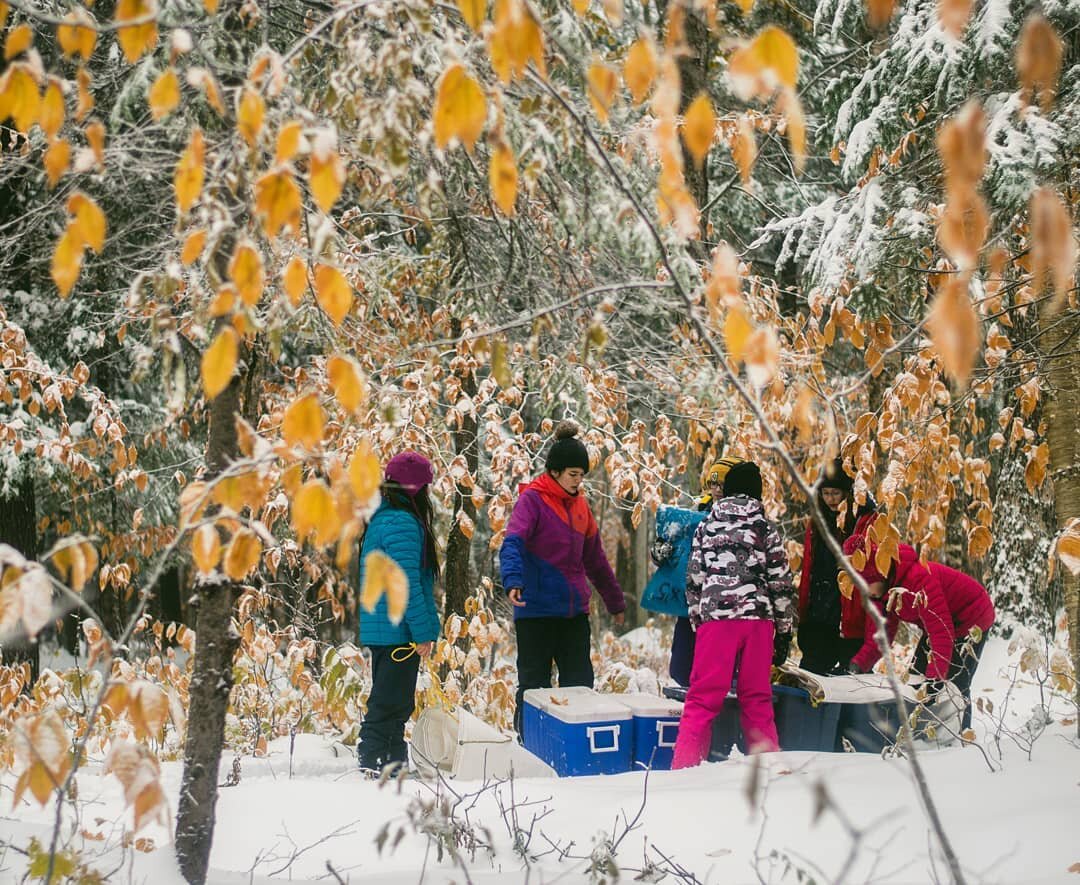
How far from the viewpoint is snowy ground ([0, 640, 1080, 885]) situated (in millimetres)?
2785

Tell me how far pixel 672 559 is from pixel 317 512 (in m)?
4.59

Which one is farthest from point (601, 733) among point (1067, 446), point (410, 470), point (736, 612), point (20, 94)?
point (20, 94)

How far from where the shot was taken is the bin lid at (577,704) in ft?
14.6

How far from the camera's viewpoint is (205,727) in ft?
8.64

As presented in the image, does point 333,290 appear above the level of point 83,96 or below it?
below

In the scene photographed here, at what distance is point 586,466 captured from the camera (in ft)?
17.8

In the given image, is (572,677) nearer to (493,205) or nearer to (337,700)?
(337,700)

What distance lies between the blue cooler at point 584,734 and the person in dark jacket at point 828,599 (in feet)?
5.05

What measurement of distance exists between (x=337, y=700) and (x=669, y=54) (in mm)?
4547

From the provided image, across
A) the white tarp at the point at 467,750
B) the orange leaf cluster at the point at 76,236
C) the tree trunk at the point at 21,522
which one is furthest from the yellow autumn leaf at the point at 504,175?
the tree trunk at the point at 21,522

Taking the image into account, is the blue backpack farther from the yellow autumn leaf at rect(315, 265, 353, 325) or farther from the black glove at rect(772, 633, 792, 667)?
the yellow autumn leaf at rect(315, 265, 353, 325)

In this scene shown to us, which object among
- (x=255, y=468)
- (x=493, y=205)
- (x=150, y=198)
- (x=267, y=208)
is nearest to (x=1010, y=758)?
(x=493, y=205)

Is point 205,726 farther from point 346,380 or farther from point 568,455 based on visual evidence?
point 568,455

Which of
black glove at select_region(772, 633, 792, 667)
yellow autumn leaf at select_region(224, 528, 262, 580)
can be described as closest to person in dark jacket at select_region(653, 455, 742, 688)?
black glove at select_region(772, 633, 792, 667)
